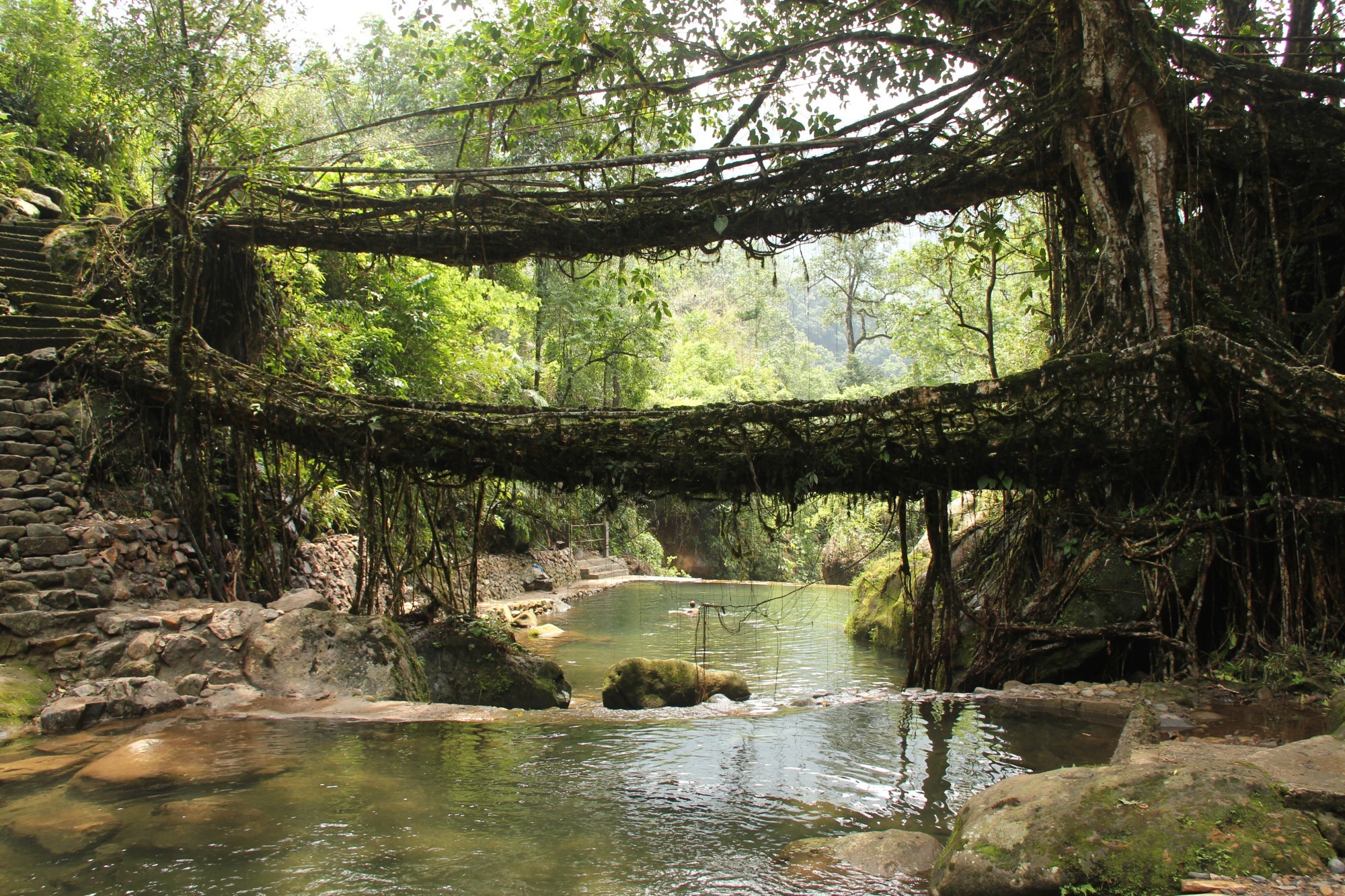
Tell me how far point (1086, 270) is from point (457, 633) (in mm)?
6650

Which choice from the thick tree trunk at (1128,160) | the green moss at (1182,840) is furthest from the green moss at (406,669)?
the thick tree trunk at (1128,160)

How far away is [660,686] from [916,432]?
3.88 m

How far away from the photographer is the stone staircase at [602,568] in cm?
2300

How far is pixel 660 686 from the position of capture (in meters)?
8.23

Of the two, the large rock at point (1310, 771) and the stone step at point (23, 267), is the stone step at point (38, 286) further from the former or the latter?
the large rock at point (1310, 771)

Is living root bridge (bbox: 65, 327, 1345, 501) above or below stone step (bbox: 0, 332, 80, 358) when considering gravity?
below

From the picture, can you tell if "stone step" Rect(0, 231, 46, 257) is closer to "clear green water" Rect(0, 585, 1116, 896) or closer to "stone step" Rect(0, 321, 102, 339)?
"stone step" Rect(0, 321, 102, 339)

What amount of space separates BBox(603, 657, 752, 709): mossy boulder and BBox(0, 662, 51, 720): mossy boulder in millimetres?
4526

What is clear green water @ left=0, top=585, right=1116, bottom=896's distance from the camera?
12.1 feet

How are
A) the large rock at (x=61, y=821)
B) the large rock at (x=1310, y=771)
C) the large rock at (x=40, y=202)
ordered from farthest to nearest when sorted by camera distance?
the large rock at (x=40, y=202) → the large rock at (x=61, y=821) → the large rock at (x=1310, y=771)

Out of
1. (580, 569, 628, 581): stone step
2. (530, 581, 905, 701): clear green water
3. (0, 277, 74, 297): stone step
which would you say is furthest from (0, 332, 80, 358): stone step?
(580, 569, 628, 581): stone step

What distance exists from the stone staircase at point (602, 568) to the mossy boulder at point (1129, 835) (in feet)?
65.1

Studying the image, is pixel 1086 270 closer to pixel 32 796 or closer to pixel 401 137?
pixel 32 796

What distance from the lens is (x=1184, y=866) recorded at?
2727 millimetres
